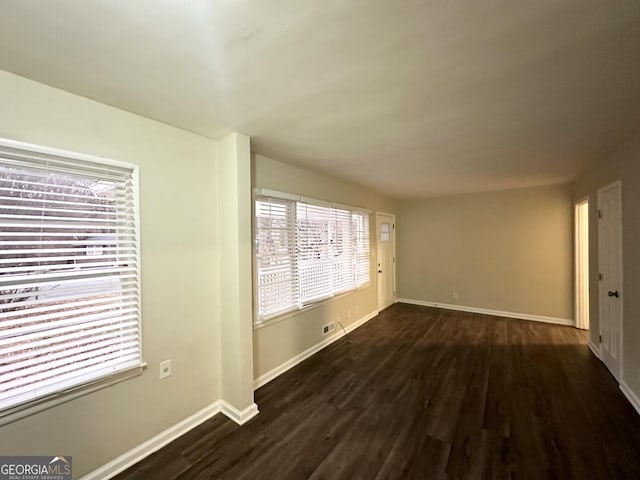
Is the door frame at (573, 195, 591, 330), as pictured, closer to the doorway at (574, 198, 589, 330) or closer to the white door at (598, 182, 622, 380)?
the doorway at (574, 198, 589, 330)

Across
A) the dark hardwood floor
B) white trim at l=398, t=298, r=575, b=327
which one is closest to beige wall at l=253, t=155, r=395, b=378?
the dark hardwood floor

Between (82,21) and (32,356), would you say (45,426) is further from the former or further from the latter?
(82,21)

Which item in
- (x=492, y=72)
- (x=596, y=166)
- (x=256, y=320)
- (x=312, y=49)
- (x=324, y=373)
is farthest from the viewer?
(x=596, y=166)

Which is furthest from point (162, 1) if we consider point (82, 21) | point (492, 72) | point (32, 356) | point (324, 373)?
point (324, 373)

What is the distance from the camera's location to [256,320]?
2689 millimetres

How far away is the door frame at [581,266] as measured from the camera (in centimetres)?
415

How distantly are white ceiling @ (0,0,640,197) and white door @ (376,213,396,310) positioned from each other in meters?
3.20

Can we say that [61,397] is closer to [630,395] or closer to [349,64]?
[349,64]

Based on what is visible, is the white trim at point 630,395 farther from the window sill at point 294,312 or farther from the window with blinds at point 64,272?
the window with blinds at point 64,272

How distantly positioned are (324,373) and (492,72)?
3.09m

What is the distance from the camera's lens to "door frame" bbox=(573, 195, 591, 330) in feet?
13.6

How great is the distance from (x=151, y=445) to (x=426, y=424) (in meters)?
2.17

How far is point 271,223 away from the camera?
2910 millimetres

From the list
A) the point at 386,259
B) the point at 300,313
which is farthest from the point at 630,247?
the point at 386,259
